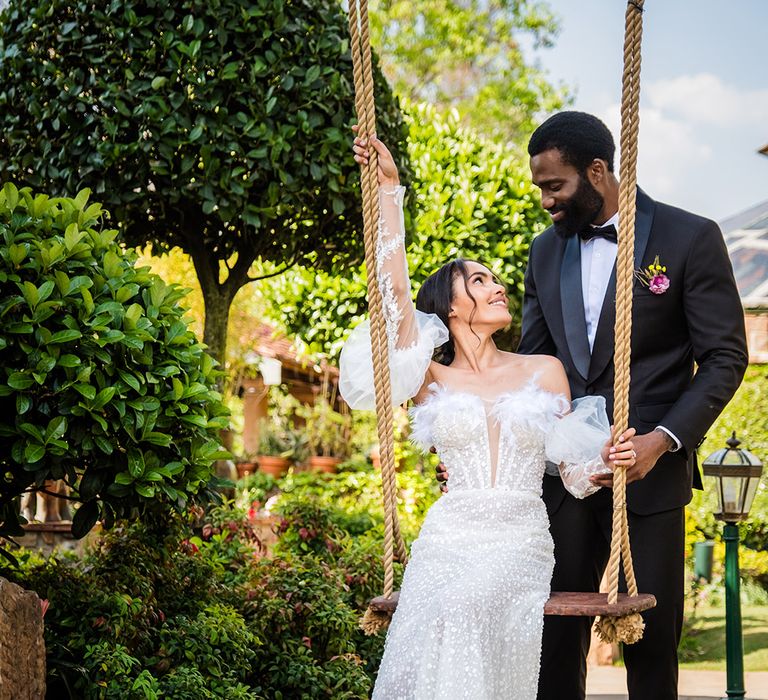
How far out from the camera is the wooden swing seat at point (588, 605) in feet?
8.44

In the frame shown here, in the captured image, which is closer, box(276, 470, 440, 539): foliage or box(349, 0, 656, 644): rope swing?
box(349, 0, 656, 644): rope swing

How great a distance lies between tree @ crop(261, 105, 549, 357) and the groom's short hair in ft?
18.0

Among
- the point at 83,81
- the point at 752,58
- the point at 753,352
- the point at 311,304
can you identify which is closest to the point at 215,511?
the point at 83,81

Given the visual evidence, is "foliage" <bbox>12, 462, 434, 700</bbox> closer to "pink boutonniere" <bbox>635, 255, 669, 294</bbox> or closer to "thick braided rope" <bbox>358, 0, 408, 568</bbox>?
"thick braided rope" <bbox>358, 0, 408, 568</bbox>

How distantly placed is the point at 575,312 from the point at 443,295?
1.48ft

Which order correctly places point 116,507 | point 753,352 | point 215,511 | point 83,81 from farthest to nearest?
point 753,352, point 215,511, point 83,81, point 116,507

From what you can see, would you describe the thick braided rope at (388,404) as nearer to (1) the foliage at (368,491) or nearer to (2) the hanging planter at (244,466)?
(1) the foliage at (368,491)

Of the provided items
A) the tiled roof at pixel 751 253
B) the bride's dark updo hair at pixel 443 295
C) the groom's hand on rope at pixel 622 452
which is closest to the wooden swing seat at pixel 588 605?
the groom's hand on rope at pixel 622 452

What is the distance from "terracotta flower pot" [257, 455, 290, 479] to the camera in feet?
47.9

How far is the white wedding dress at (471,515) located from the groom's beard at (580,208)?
470 mm

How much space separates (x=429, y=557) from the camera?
3.15 meters

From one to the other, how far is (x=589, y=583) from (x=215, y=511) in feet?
9.74

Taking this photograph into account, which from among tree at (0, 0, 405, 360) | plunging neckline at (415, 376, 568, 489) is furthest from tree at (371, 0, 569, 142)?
plunging neckline at (415, 376, 568, 489)

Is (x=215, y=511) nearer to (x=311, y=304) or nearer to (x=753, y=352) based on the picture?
(x=311, y=304)
